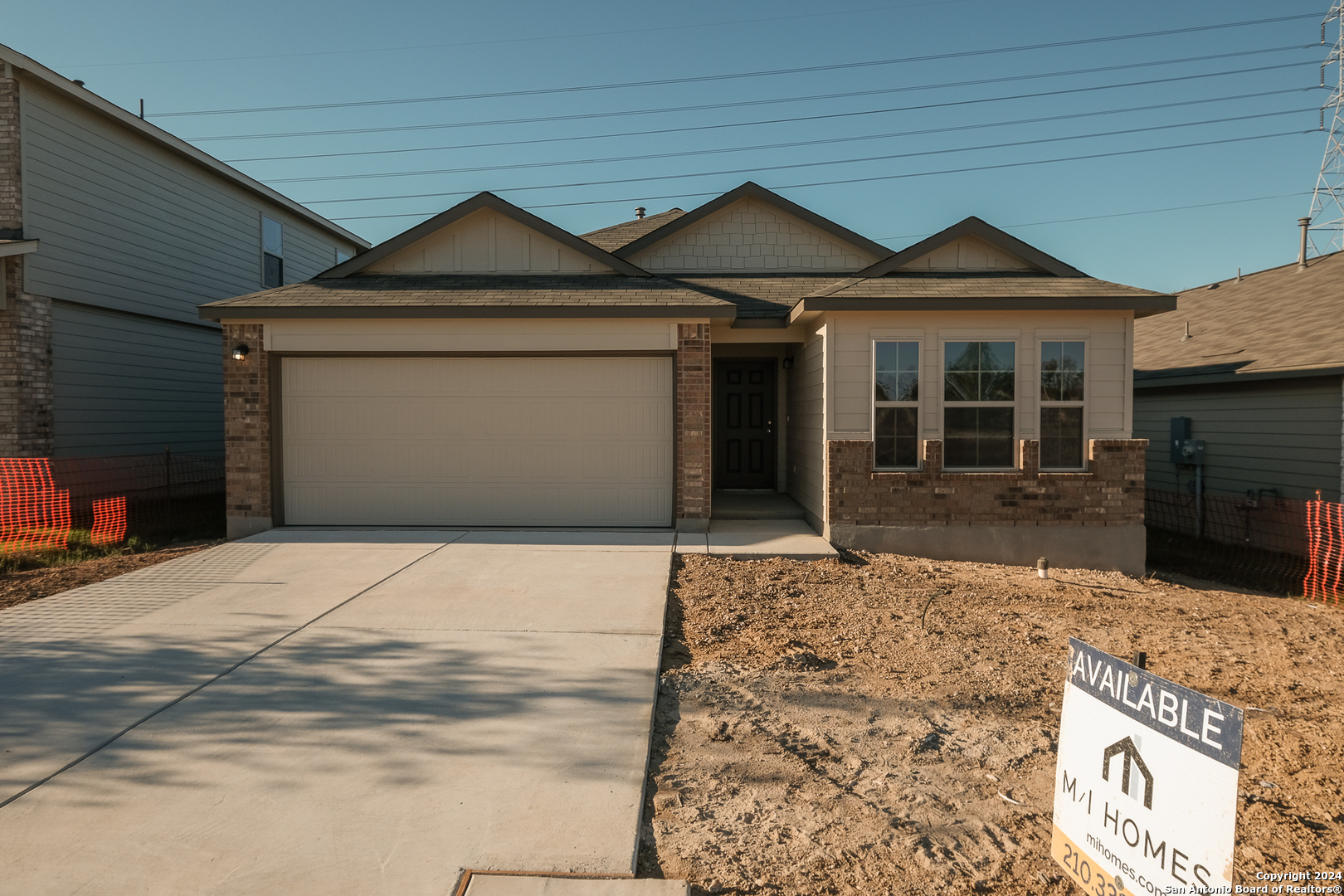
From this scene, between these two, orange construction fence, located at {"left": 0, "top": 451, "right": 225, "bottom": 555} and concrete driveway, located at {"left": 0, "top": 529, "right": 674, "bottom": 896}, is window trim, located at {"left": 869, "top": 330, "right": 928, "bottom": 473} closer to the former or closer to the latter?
concrete driveway, located at {"left": 0, "top": 529, "right": 674, "bottom": 896}

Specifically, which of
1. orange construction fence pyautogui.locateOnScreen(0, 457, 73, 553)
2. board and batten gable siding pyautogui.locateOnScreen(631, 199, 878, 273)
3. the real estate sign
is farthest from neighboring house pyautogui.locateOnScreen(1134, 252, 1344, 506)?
orange construction fence pyautogui.locateOnScreen(0, 457, 73, 553)

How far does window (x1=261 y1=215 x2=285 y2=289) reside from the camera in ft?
57.2

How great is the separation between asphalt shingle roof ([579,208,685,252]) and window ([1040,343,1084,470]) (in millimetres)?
8096

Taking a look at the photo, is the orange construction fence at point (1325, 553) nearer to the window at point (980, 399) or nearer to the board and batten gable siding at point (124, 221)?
the window at point (980, 399)

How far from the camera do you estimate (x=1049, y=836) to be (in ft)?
10.8

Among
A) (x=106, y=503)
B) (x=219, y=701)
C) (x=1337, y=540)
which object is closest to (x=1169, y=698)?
(x=219, y=701)

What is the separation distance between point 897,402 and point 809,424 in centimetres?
174

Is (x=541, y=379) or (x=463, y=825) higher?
(x=541, y=379)

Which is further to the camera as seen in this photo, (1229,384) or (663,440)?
(1229,384)

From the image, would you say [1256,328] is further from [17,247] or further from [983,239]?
[17,247]

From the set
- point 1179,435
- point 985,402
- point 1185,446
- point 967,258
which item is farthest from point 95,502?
point 1179,435

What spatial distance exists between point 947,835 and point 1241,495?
12.2 metres

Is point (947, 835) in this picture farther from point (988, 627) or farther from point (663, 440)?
point (663, 440)

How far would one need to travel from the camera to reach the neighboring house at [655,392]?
9.50m
